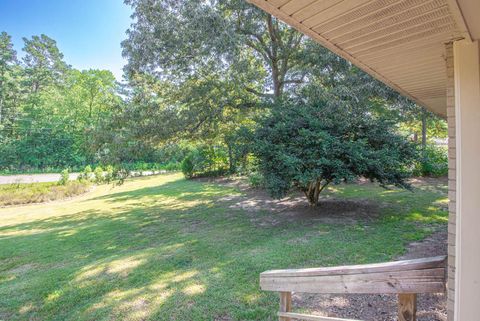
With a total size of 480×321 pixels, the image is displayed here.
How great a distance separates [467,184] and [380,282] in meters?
0.62

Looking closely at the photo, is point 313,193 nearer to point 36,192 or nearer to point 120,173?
point 120,173

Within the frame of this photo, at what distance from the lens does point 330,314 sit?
257cm

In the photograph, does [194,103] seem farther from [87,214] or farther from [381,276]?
[381,276]

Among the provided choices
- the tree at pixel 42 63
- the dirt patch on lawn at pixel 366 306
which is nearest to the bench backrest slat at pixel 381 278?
the dirt patch on lawn at pixel 366 306

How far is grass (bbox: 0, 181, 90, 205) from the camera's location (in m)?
11.8

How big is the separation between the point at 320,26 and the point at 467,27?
733mm

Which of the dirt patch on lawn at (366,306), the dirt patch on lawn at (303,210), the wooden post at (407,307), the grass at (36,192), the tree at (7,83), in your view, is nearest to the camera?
the wooden post at (407,307)

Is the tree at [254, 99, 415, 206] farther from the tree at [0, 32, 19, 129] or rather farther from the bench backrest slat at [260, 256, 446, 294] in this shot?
the tree at [0, 32, 19, 129]

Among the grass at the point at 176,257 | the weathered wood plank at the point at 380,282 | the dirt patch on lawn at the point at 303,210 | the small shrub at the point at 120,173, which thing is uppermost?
the small shrub at the point at 120,173

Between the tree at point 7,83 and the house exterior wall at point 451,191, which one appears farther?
the tree at point 7,83

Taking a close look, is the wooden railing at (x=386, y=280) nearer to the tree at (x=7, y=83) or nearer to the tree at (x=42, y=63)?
the tree at (x=7, y=83)

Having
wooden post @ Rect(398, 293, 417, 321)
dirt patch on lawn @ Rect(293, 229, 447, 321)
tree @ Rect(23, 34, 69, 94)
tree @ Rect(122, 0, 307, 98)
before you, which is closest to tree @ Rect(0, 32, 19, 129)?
tree @ Rect(23, 34, 69, 94)

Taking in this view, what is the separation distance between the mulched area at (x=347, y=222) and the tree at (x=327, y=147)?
750 millimetres

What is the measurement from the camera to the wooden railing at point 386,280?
100 cm
